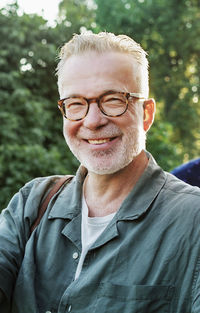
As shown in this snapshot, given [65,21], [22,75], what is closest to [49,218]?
[22,75]

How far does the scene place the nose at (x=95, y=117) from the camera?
1.91 metres

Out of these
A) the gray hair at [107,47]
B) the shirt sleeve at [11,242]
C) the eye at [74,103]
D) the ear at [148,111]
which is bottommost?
the shirt sleeve at [11,242]

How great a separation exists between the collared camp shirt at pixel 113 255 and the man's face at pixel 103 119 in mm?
150

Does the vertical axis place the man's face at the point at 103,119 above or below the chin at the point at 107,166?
above

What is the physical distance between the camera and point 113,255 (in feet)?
5.80

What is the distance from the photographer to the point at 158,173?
1992 mm

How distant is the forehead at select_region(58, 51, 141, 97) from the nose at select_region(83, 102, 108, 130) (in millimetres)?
63

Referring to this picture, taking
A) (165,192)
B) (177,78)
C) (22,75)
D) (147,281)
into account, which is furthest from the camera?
(177,78)

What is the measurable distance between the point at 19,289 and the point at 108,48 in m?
1.06

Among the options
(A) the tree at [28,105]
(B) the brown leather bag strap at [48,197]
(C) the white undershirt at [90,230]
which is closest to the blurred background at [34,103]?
(A) the tree at [28,105]

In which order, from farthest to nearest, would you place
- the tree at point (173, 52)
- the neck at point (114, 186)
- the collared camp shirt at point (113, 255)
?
1. the tree at point (173, 52)
2. the neck at point (114, 186)
3. the collared camp shirt at point (113, 255)

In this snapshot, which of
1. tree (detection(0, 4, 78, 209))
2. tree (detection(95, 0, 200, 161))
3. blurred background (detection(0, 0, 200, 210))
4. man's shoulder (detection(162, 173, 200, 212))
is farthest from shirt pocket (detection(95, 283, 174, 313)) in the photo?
tree (detection(95, 0, 200, 161))

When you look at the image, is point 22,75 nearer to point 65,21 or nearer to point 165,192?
point 65,21

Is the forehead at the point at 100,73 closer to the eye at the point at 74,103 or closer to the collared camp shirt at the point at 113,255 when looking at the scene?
the eye at the point at 74,103
